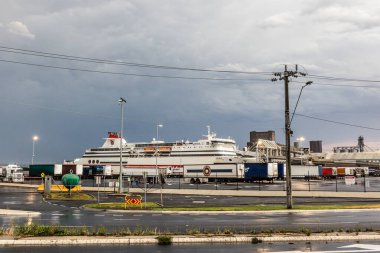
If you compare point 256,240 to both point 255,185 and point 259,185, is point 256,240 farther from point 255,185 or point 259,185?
point 255,185

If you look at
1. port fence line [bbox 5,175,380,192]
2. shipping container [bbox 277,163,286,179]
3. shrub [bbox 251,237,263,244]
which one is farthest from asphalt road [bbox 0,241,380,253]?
shipping container [bbox 277,163,286,179]

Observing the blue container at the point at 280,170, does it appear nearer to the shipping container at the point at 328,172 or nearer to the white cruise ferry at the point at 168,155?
the white cruise ferry at the point at 168,155

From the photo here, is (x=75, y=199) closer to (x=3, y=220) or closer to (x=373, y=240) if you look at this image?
(x=3, y=220)

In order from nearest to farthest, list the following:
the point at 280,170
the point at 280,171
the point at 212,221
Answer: the point at 212,221
the point at 280,171
the point at 280,170

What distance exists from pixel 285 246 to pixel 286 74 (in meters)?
19.6

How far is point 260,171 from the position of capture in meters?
78.8

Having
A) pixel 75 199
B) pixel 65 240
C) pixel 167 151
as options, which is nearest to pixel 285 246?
pixel 65 240

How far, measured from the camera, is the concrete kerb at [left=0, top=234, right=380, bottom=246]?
1311 centimetres

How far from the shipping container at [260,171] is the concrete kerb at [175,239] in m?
64.2

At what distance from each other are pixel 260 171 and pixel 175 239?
67.2 metres

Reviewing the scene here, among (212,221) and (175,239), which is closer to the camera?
(175,239)

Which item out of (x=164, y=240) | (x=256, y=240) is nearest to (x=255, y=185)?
(x=256, y=240)

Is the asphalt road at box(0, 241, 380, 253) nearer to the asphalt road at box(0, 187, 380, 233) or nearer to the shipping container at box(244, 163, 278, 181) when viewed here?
the asphalt road at box(0, 187, 380, 233)

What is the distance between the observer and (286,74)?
3002cm
